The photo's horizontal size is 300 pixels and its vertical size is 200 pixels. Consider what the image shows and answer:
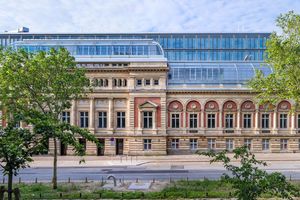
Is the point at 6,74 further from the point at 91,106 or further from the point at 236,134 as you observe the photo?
the point at 236,134

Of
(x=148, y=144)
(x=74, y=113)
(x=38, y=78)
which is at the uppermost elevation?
(x=38, y=78)

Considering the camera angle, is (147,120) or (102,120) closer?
(147,120)

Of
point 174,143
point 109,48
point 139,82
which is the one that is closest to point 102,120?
point 139,82

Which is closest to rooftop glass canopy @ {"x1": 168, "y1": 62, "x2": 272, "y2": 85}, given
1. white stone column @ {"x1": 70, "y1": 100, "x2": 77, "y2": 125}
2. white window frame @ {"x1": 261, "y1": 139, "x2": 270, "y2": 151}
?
white window frame @ {"x1": 261, "y1": 139, "x2": 270, "y2": 151}

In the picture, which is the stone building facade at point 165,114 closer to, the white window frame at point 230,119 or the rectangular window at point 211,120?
the white window frame at point 230,119

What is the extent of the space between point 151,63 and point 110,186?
89.1 ft

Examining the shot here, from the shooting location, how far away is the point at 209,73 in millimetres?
55250

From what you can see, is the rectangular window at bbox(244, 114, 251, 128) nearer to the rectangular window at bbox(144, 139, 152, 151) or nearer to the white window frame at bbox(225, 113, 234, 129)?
the white window frame at bbox(225, 113, 234, 129)

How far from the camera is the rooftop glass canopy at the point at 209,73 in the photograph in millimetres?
54250

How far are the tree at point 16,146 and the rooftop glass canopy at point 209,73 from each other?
39.3 meters

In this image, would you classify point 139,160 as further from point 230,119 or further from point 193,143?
point 230,119

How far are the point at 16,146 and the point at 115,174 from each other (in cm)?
2171

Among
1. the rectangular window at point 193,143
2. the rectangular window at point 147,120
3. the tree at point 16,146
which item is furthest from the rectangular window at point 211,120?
the tree at point 16,146

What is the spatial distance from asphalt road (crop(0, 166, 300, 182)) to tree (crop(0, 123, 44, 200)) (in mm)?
16812
